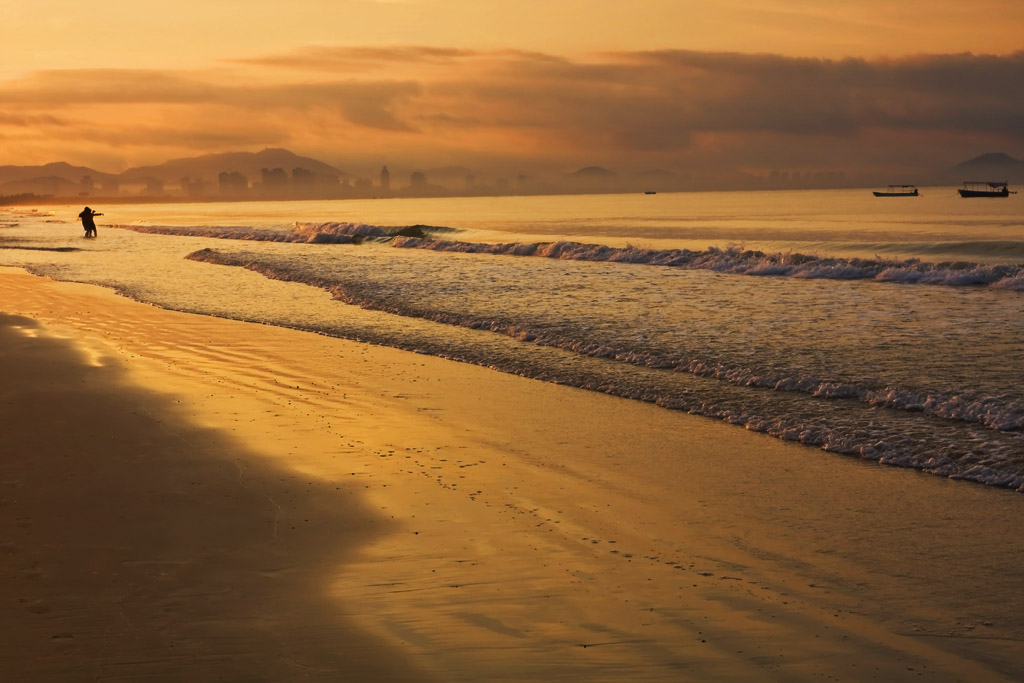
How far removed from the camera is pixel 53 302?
24.5 m

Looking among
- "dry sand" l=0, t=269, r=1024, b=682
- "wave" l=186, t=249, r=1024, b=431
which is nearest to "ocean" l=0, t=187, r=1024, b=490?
"wave" l=186, t=249, r=1024, b=431

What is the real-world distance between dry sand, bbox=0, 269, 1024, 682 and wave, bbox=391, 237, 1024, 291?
21596 mm

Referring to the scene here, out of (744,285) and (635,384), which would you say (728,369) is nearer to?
(635,384)

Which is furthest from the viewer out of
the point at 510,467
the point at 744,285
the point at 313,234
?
the point at 313,234

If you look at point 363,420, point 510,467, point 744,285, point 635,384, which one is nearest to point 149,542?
point 510,467

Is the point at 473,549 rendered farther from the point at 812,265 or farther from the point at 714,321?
the point at 812,265

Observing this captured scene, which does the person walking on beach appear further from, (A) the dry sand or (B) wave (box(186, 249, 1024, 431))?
(A) the dry sand

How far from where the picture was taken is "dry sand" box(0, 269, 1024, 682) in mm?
5195

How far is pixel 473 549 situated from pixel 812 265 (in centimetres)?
3027

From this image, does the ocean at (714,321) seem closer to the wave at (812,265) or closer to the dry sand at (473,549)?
the wave at (812,265)

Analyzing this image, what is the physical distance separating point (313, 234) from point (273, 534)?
2359 inches

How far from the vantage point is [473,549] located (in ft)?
22.7

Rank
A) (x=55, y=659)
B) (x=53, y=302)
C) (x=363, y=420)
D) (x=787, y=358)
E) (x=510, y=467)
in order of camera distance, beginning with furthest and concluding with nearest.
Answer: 1. (x=53, y=302)
2. (x=787, y=358)
3. (x=363, y=420)
4. (x=510, y=467)
5. (x=55, y=659)

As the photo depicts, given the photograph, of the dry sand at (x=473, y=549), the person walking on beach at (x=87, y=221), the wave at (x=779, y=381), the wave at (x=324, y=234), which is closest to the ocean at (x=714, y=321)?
the wave at (x=779, y=381)
